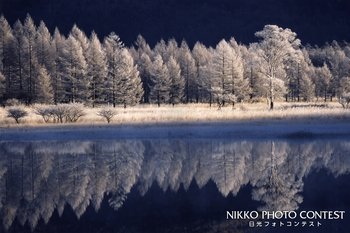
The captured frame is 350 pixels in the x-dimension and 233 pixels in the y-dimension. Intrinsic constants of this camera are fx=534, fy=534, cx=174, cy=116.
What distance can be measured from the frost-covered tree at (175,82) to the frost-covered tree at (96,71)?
1054 cm

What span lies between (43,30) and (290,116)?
44470mm

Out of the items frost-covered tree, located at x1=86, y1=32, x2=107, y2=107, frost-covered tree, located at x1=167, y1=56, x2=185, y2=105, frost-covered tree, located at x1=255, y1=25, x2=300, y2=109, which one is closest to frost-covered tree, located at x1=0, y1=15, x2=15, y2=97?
frost-covered tree, located at x1=86, y1=32, x2=107, y2=107

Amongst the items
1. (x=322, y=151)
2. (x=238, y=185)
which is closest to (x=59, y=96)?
(x=322, y=151)

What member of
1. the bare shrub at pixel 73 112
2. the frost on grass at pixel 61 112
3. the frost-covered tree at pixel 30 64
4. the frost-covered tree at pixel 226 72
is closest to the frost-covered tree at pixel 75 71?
the frost-covered tree at pixel 30 64

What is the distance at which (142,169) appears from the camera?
63.7 feet

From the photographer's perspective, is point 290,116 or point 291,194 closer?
point 291,194

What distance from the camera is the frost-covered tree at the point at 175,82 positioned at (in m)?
71.1

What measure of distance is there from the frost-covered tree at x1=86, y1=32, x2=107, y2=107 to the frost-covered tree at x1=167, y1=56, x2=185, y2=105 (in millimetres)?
10543

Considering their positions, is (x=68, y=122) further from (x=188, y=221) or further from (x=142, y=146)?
(x=188, y=221)

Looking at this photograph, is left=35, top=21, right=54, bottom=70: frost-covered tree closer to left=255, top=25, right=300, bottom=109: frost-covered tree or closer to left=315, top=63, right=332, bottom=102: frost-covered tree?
left=255, top=25, right=300, bottom=109: frost-covered tree

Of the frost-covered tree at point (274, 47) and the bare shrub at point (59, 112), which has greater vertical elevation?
the frost-covered tree at point (274, 47)

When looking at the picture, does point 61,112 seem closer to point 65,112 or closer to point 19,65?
point 65,112

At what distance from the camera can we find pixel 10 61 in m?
65.3

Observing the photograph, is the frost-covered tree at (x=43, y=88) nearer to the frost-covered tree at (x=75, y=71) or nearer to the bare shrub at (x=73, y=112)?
the frost-covered tree at (x=75, y=71)
